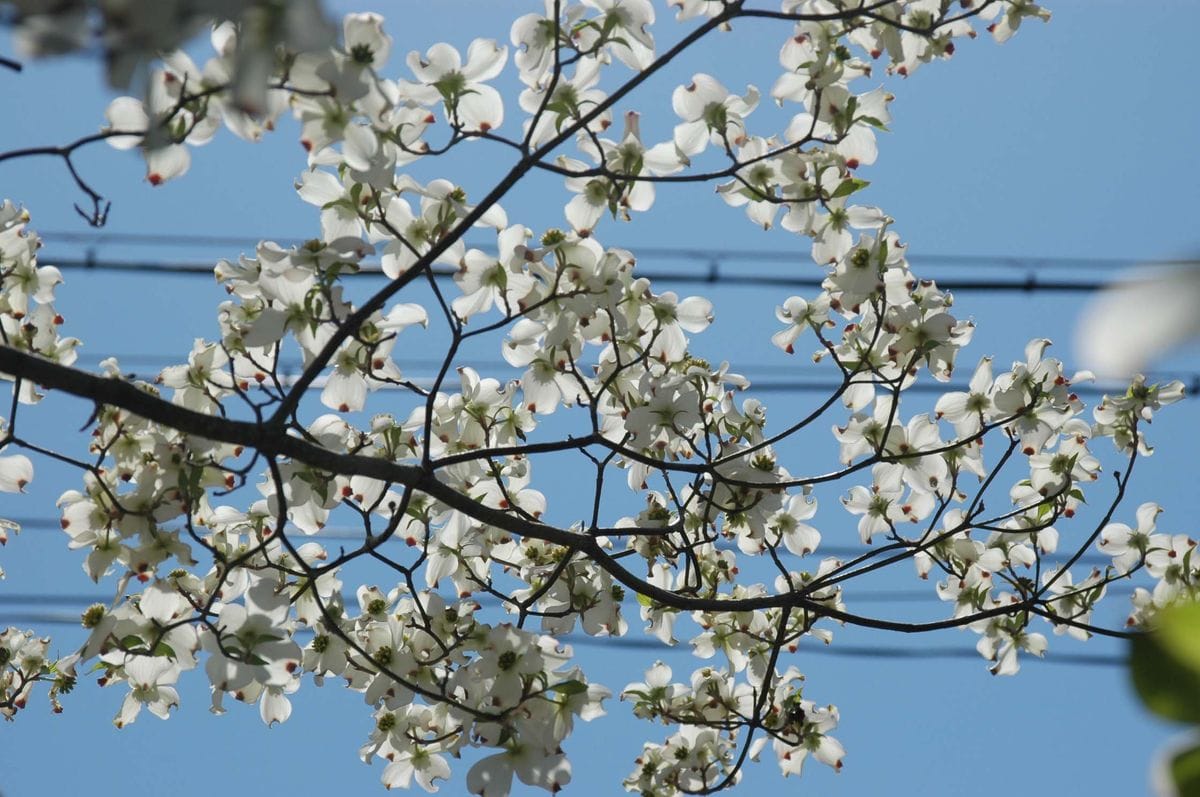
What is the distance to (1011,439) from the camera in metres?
2.02

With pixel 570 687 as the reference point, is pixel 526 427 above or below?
above

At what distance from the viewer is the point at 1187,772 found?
314mm

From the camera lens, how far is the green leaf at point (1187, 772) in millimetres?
311

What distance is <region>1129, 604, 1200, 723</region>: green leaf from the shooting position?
0.30m

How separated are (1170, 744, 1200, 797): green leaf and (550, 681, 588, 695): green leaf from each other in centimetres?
138

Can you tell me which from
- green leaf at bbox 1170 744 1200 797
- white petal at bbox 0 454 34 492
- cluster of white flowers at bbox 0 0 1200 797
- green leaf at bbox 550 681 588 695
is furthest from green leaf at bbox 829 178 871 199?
green leaf at bbox 1170 744 1200 797

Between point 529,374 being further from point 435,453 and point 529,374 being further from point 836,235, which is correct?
point 836,235

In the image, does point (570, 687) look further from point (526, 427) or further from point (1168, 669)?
point (1168, 669)

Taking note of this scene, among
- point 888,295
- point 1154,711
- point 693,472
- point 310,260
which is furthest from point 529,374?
point 1154,711

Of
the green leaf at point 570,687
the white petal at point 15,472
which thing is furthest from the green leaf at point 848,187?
the white petal at point 15,472

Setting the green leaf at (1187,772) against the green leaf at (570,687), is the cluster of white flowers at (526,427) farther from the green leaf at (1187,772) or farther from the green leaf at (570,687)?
the green leaf at (1187,772)

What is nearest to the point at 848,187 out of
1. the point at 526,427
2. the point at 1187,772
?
the point at 526,427

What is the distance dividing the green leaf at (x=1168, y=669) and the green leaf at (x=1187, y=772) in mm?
12

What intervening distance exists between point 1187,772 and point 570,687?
4.59ft
